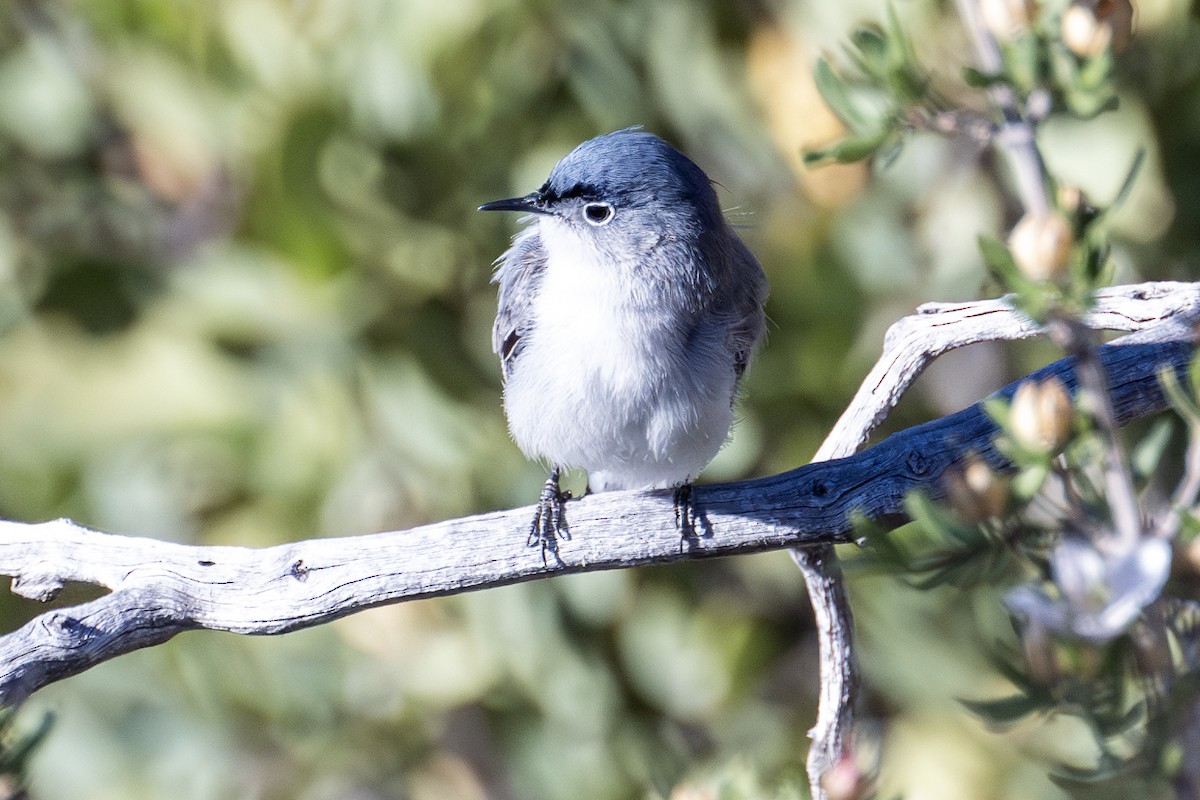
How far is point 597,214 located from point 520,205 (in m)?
0.16

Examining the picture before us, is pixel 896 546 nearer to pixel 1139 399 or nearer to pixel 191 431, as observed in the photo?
pixel 1139 399

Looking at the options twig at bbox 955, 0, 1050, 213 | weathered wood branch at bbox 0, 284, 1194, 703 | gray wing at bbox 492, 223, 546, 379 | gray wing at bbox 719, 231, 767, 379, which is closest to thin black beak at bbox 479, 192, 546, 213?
gray wing at bbox 492, 223, 546, 379

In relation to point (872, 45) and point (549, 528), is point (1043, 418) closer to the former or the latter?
point (872, 45)

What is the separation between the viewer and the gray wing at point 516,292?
2.40 metres

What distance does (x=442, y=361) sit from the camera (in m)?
2.81

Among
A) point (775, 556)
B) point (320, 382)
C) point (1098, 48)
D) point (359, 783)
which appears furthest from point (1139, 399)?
point (359, 783)

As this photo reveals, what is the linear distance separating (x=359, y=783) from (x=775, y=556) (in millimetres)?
1191

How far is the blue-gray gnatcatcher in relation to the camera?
2.19 m

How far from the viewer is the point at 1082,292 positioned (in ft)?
3.47

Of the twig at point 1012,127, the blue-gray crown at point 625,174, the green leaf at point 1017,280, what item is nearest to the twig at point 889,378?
the twig at point 1012,127

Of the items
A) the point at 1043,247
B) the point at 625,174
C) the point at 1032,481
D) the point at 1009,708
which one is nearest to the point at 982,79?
the point at 1043,247

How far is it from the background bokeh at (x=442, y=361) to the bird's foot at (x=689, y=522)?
2.38 feet

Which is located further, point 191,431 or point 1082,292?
point 191,431

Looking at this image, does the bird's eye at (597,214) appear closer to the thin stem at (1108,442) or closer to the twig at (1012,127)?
the twig at (1012,127)
